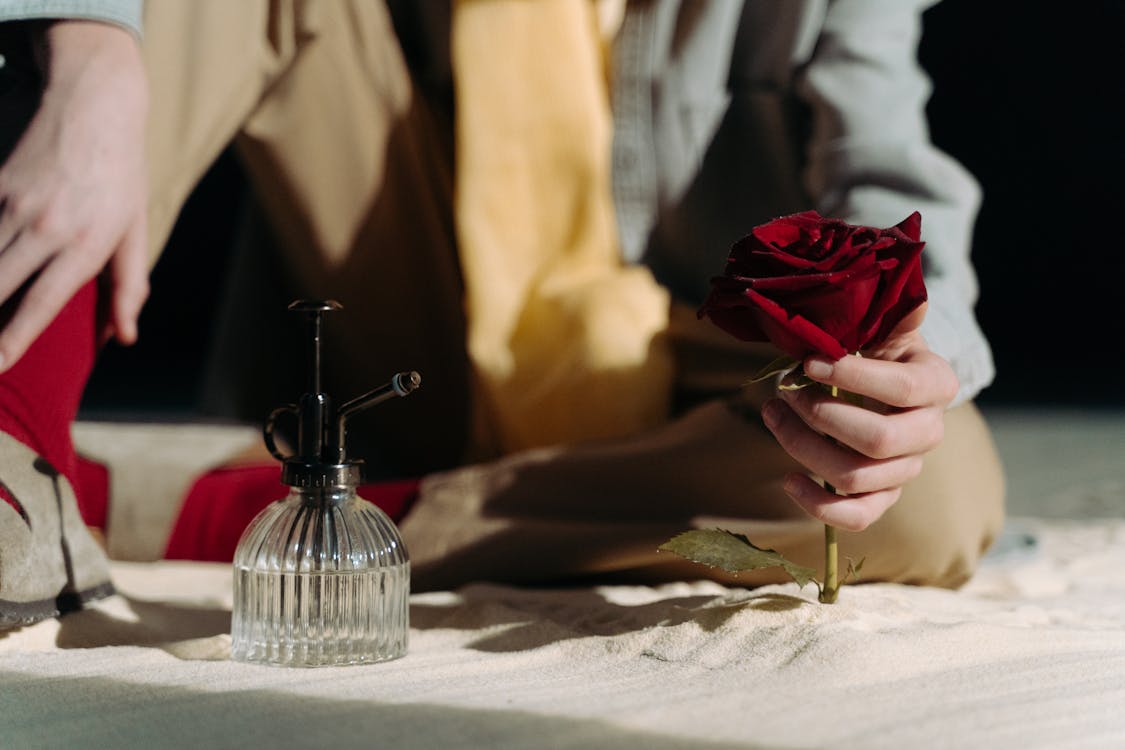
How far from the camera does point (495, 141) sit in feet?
4.51

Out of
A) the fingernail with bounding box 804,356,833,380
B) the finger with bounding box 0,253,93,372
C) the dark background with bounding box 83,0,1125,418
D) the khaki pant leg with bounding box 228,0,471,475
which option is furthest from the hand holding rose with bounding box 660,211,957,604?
the dark background with bounding box 83,0,1125,418

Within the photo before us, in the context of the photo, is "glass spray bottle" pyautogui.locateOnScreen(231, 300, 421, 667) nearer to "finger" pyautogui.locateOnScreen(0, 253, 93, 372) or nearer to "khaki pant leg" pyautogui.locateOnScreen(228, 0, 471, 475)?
"finger" pyautogui.locateOnScreen(0, 253, 93, 372)

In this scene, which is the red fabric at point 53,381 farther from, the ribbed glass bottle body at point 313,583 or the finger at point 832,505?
the finger at point 832,505

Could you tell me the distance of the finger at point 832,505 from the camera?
79cm

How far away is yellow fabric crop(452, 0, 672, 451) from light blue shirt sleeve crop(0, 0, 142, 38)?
17.9 inches

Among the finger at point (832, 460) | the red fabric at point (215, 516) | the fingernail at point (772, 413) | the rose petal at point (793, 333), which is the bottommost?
the red fabric at point (215, 516)

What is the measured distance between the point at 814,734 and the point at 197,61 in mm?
843

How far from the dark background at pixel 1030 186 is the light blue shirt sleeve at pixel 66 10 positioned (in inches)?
109

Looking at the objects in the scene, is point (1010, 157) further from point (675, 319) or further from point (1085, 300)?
point (675, 319)

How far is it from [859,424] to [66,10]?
2.23 ft

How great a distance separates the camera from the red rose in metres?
0.73

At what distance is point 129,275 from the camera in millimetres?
984

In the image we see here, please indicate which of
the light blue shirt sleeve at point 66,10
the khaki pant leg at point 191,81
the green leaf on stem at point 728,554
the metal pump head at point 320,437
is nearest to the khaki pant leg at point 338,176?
the khaki pant leg at point 191,81

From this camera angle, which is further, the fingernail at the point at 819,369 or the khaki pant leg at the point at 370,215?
the khaki pant leg at the point at 370,215
